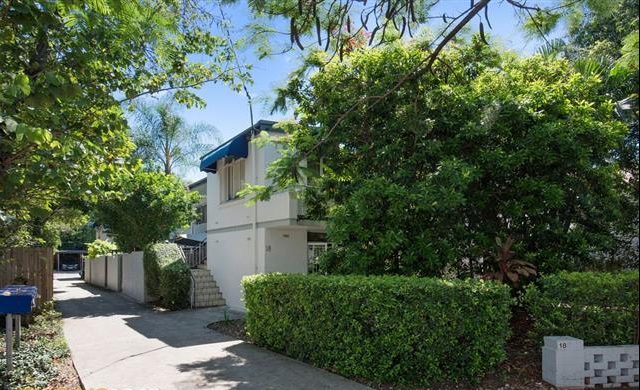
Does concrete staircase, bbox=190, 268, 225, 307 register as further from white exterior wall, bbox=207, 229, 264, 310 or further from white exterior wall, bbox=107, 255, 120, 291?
white exterior wall, bbox=107, 255, 120, 291

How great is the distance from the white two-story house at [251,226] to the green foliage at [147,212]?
3.91 metres

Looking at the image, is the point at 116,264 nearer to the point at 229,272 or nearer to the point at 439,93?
the point at 229,272

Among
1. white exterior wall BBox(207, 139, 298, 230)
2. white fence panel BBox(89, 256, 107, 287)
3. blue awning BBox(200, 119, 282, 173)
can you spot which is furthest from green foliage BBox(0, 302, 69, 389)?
white fence panel BBox(89, 256, 107, 287)

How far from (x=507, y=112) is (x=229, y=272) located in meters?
11.0

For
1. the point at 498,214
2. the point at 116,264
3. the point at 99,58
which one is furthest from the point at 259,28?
the point at 116,264

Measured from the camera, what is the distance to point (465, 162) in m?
8.54

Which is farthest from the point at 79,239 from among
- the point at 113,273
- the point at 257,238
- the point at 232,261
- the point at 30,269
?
the point at 257,238

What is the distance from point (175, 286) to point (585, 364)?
12888mm

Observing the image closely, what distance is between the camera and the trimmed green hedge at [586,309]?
649cm

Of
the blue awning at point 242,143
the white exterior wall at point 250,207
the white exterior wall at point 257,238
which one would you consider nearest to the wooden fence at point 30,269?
the white exterior wall at point 257,238

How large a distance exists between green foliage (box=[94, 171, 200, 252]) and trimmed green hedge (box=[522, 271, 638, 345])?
1661 cm

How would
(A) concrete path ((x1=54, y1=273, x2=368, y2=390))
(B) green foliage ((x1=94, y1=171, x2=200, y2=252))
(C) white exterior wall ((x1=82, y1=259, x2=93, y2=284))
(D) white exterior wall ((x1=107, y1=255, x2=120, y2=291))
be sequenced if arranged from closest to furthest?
(A) concrete path ((x1=54, y1=273, x2=368, y2=390)) < (B) green foliage ((x1=94, y1=171, x2=200, y2=252)) < (D) white exterior wall ((x1=107, y1=255, x2=120, y2=291)) < (C) white exterior wall ((x1=82, y1=259, x2=93, y2=284))

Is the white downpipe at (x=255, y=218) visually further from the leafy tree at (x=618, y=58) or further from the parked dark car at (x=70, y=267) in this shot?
the parked dark car at (x=70, y=267)

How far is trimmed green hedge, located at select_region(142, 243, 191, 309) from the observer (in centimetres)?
1627
